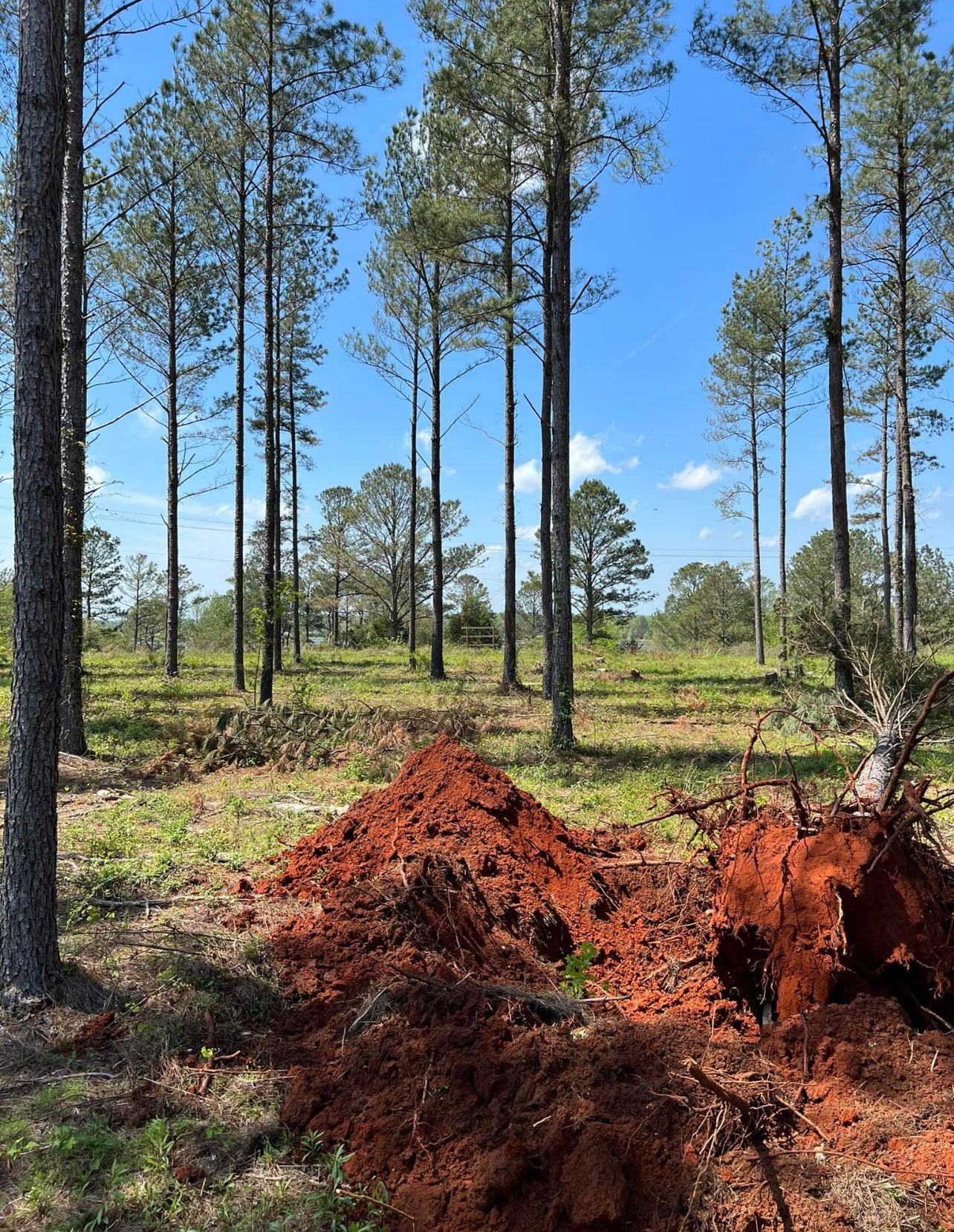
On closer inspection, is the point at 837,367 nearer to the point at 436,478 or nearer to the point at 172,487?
the point at 436,478

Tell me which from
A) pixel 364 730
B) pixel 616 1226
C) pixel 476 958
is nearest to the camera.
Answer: pixel 616 1226

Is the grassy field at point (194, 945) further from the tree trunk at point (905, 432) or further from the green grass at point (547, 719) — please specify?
the tree trunk at point (905, 432)

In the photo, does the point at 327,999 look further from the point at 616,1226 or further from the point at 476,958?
the point at 616,1226

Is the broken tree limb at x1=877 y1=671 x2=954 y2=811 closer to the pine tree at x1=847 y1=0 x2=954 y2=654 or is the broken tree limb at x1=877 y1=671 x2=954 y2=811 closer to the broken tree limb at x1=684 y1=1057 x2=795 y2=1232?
the broken tree limb at x1=684 y1=1057 x2=795 y2=1232

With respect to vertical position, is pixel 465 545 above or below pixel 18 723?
above

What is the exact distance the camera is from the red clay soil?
7.11 feet

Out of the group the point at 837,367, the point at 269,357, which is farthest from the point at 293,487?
the point at 837,367

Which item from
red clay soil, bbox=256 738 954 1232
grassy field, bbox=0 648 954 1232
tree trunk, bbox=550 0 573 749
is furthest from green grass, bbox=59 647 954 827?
red clay soil, bbox=256 738 954 1232

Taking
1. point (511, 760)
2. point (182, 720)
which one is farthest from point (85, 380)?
point (511, 760)

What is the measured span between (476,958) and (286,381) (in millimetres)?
19832

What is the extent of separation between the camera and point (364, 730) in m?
10.0

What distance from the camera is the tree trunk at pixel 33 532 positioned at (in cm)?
335

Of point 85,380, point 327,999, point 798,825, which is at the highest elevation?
point 85,380

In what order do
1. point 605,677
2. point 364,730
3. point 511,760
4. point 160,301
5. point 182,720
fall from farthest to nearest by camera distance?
point 605,677 → point 160,301 → point 182,720 → point 364,730 → point 511,760
